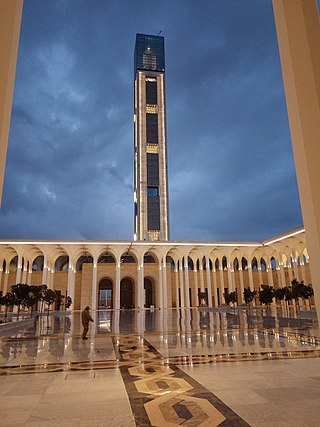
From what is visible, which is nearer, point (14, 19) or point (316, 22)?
point (14, 19)

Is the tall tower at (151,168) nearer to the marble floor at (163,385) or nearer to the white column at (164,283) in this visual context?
the white column at (164,283)

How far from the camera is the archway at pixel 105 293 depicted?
41250mm

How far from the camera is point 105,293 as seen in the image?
42.0m

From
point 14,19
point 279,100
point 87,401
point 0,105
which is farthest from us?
point 279,100

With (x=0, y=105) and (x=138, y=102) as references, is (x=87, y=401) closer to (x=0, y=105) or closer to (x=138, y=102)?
(x=0, y=105)

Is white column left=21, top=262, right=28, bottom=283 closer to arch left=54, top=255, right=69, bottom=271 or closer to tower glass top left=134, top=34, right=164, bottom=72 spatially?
arch left=54, top=255, right=69, bottom=271

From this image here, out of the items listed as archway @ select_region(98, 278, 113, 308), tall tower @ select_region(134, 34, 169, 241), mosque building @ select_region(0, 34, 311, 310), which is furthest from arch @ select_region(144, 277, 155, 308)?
tall tower @ select_region(134, 34, 169, 241)

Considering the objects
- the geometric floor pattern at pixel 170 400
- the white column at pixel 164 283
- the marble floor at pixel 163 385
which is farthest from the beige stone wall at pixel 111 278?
the geometric floor pattern at pixel 170 400

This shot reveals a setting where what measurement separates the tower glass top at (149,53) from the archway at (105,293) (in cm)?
5161

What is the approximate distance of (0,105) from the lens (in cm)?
213

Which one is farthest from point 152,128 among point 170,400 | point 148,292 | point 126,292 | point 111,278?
point 170,400

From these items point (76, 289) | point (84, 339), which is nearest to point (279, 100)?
point (76, 289)

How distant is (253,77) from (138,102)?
1339 inches

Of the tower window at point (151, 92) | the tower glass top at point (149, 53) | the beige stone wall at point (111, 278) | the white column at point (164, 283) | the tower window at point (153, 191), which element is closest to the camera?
the white column at point (164, 283)
